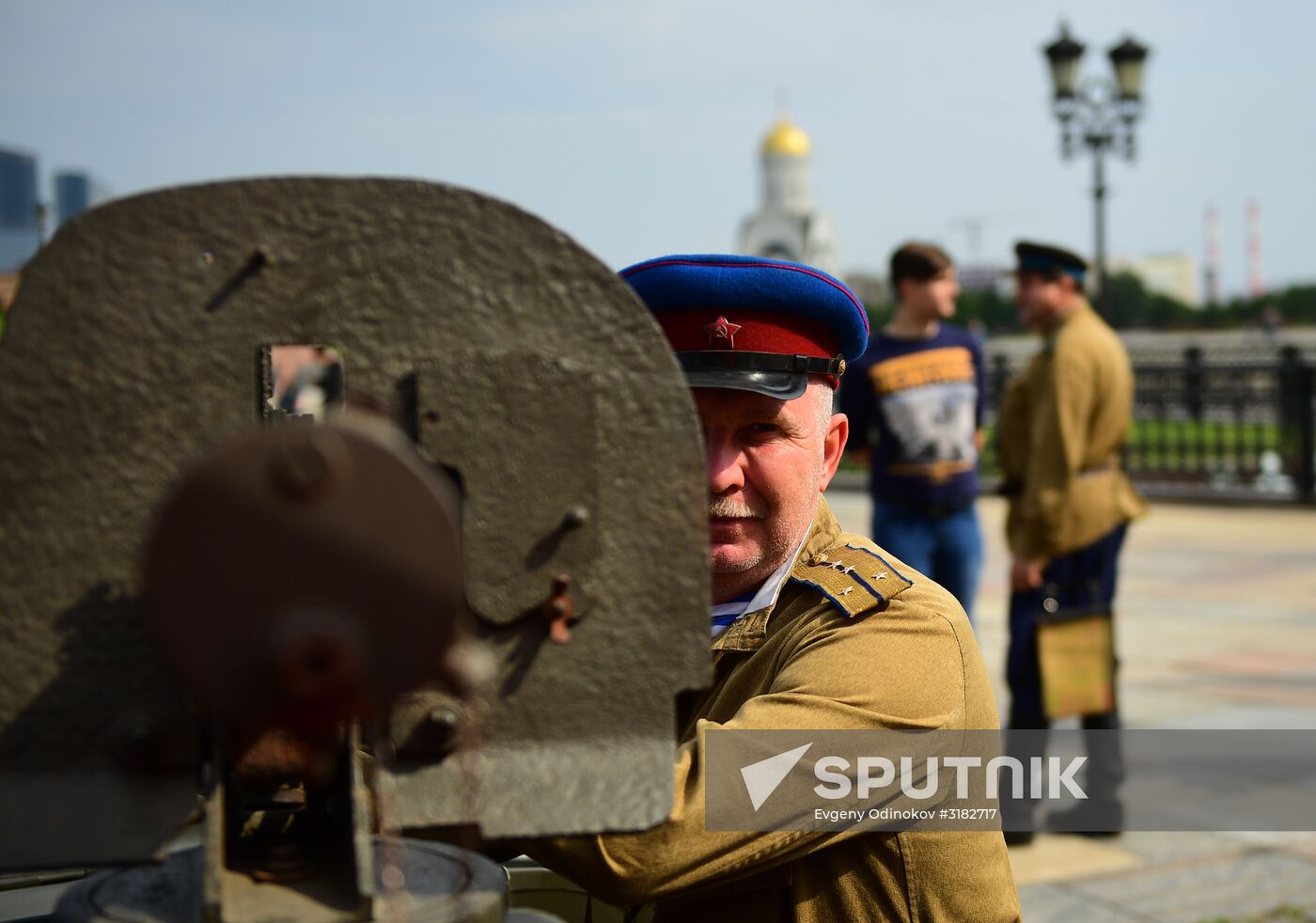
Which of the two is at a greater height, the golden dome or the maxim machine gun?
the golden dome

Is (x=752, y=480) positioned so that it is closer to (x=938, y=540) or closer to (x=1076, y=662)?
(x=1076, y=662)

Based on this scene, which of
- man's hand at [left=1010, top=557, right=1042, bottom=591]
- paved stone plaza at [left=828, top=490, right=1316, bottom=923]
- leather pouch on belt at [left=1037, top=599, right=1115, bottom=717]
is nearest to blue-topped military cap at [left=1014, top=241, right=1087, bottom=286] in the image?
man's hand at [left=1010, top=557, right=1042, bottom=591]

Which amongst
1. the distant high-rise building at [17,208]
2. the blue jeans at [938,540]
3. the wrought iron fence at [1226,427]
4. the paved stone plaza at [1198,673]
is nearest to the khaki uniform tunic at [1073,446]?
the blue jeans at [938,540]

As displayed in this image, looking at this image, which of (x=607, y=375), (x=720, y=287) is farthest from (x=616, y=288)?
(x=720, y=287)

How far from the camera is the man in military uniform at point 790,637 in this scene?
1.52m

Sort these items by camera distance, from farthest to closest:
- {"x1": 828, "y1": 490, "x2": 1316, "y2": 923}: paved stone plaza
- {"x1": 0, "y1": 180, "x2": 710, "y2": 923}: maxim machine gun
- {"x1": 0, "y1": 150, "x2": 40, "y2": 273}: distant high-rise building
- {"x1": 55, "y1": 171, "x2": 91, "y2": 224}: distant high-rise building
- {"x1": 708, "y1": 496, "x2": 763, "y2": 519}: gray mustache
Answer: {"x1": 828, "y1": 490, "x2": 1316, "y2": 923}: paved stone plaza, {"x1": 0, "y1": 150, "x2": 40, "y2": 273}: distant high-rise building, {"x1": 708, "y1": 496, "x2": 763, "y2": 519}: gray mustache, {"x1": 55, "y1": 171, "x2": 91, "y2": 224}: distant high-rise building, {"x1": 0, "y1": 180, "x2": 710, "y2": 923}: maxim machine gun

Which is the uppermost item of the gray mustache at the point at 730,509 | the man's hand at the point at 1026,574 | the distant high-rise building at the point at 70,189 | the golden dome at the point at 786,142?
the golden dome at the point at 786,142

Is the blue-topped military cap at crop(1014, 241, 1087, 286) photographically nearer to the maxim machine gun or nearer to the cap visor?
the cap visor

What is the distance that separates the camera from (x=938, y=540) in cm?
618

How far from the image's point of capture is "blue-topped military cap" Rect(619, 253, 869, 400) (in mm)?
2086

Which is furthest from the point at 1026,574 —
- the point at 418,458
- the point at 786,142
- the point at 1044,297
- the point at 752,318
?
the point at 786,142

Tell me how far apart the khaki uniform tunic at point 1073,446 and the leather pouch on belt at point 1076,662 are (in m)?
0.27

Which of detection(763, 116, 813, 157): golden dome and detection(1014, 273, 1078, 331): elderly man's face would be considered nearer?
detection(1014, 273, 1078, 331): elderly man's face

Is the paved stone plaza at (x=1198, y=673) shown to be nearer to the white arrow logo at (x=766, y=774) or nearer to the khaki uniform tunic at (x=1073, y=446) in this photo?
the khaki uniform tunic at (x=1073, y=446)
